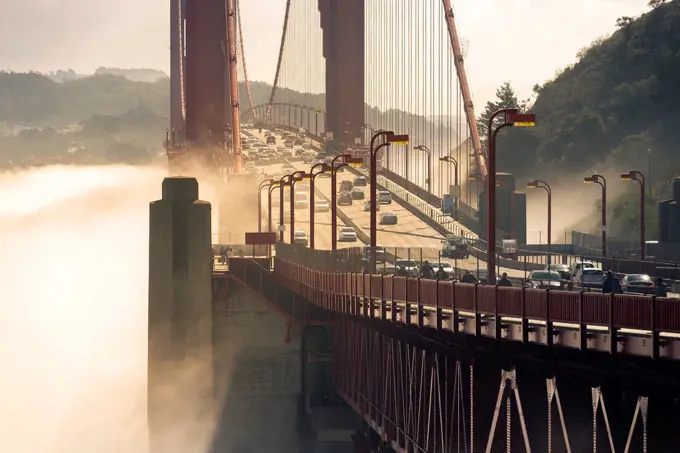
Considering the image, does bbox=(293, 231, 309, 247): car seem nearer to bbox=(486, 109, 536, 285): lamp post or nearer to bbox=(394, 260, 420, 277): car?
bbox=(394, 260, 420, 277): car

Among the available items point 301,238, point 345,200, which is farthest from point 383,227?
point 345,200

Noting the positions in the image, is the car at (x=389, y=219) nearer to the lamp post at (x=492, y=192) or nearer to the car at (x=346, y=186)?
the car at (x=346, y=186)

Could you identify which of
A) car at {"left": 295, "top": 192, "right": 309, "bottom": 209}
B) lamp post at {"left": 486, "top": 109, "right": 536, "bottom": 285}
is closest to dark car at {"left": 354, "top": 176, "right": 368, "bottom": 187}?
car at {"left": 295, "top": 192, "right": 309, "bottom": 209}

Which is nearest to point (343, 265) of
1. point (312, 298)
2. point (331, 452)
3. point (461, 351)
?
point (312, 298)

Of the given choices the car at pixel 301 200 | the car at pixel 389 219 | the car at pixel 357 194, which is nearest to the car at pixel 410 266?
the car at pixel 389 219

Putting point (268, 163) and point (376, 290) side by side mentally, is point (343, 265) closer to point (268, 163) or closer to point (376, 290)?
point (376, 290)

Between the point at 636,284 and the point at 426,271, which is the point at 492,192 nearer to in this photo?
the point at 636,284
